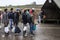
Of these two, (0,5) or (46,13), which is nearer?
(46,13)

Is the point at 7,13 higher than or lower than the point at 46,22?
higher

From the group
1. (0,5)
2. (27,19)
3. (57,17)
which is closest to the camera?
(27,19)

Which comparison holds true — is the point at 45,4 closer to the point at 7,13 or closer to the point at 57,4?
the point at 57,4

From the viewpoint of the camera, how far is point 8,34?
56.0ft

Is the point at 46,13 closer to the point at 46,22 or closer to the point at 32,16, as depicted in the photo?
the point at 46,22

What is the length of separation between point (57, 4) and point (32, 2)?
454 centimetres

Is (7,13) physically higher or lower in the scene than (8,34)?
higher

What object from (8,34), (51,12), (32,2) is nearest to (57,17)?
(51,12)

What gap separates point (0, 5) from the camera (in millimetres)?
32188

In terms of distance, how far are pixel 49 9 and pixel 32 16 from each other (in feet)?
41.1

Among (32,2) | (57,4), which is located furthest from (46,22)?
(32,2)

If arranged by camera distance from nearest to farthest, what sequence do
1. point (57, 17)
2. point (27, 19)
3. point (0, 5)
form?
point (27, 19) → point (57, 17) → point (0, 5)

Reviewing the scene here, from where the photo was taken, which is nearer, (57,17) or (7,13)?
(7,13)

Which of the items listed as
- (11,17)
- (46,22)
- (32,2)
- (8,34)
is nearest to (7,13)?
(11,17)
